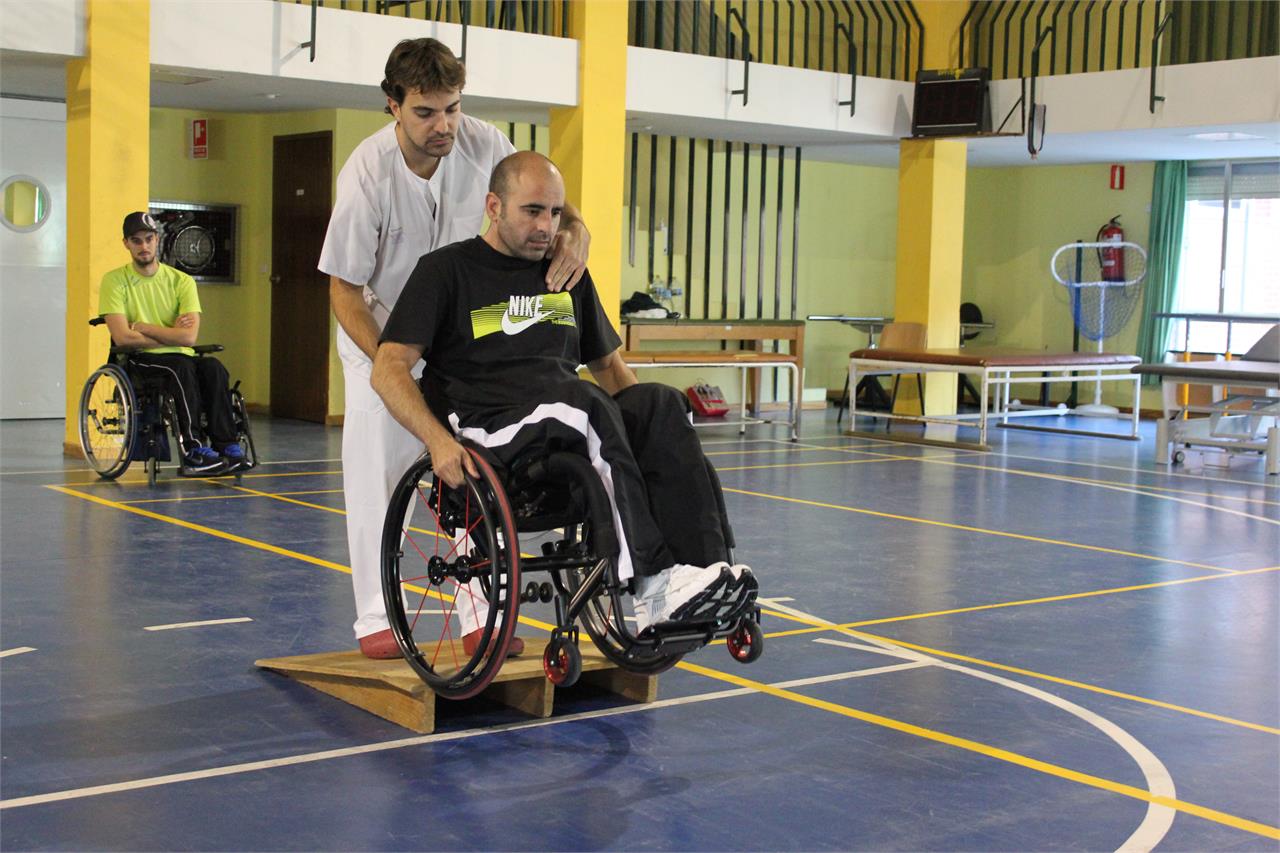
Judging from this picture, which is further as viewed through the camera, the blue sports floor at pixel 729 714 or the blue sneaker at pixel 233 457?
the blue sneaker at pixel 233 457

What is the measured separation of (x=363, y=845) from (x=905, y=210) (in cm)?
1022

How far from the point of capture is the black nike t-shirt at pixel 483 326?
309cm

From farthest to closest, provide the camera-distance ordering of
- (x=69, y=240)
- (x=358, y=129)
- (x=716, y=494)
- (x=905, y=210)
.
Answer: (x=905, y=210) → (x=358, y=129) → (x=69, y=240) → (x=716, y=494)

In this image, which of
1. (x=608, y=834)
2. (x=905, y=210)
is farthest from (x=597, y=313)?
(x=905, y=210)

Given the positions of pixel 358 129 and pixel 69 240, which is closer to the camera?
pixel 69 240

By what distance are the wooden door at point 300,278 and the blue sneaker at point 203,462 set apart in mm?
3664

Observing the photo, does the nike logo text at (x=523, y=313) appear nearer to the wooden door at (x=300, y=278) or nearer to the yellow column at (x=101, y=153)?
the yellow column at (x=101, y=153)

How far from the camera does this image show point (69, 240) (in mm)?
8148

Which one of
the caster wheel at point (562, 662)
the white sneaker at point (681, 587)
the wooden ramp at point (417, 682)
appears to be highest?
the white sneaker at point (681, 587)

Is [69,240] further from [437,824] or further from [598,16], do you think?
[437,824]

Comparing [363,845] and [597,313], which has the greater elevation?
[597,313]

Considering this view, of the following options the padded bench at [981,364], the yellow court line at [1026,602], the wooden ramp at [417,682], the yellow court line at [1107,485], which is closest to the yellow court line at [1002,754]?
the wooden ramp at [417,682]

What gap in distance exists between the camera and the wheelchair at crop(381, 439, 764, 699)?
9.29 feet

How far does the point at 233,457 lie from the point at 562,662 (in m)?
4.57
